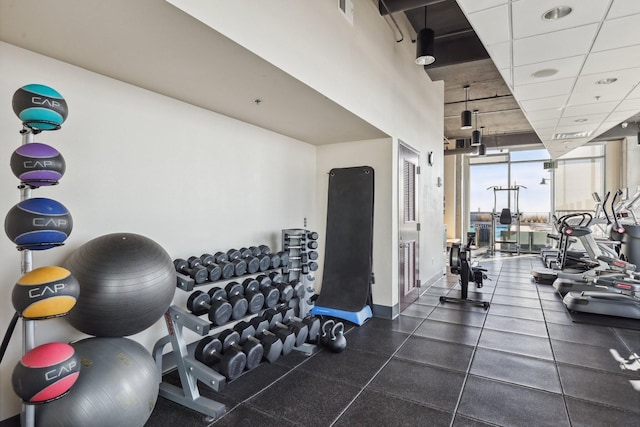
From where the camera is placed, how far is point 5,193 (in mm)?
1903

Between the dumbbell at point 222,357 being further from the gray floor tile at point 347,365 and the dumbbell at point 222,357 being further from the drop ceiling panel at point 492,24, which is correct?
the drop ceiling panel at point 492,24

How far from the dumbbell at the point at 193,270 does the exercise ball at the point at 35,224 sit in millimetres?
1043

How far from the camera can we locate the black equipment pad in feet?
13.2

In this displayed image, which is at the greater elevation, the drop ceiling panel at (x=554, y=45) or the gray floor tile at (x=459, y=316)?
the drop ceiling panel at (x=554, y=45)

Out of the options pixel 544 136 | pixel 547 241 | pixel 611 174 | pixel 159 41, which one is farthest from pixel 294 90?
pixel 611 174

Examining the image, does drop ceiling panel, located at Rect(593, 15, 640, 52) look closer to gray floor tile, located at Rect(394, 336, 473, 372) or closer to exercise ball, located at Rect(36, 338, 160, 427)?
gray floor tile, located at Rect(394, 336, 473, 372)

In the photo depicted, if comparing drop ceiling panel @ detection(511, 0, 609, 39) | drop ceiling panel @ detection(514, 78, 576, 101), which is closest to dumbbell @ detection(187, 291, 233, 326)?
drop ceiling panel @ detection(511, 0, 609, 39)

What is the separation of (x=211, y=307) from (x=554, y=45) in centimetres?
387

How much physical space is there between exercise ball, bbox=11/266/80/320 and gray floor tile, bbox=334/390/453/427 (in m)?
1.58

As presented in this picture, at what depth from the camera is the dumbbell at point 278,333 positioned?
254cm

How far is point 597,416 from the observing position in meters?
2.11

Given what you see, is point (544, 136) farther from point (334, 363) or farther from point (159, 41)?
point (159, 41)

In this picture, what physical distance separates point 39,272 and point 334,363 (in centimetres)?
215

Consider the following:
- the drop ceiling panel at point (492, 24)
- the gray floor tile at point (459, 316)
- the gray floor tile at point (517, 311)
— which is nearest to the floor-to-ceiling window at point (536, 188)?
the gray floor tile at point (517, 311)
